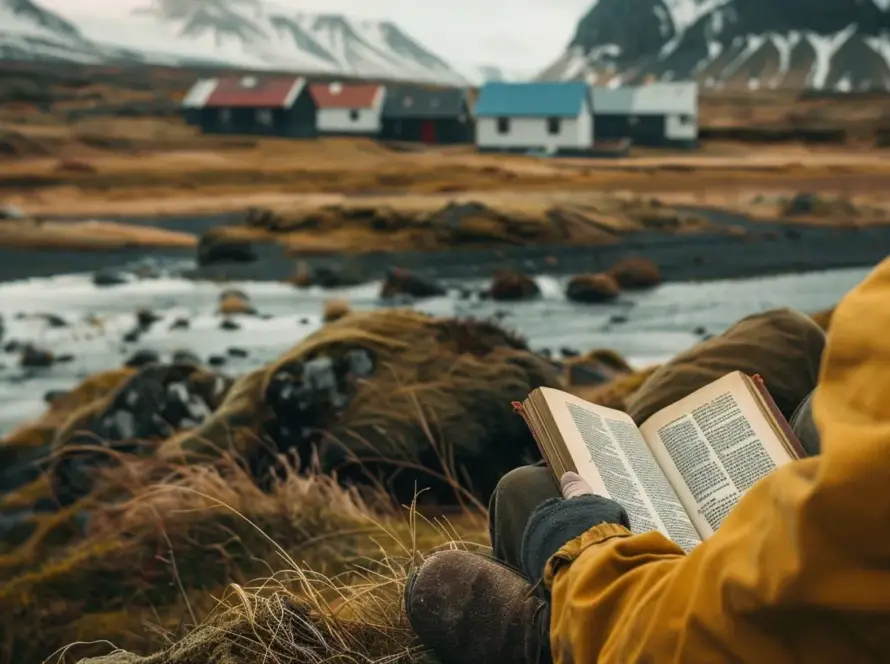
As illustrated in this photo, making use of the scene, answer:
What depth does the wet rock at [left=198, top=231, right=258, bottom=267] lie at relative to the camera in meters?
4.59

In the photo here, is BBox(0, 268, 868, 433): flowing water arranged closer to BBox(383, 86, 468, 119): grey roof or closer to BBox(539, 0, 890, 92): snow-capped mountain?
BBox(383, 86, 468, 119): grey roof

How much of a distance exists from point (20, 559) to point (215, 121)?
6.85 feet

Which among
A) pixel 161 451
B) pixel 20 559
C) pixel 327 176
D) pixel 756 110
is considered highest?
pixel 756 110

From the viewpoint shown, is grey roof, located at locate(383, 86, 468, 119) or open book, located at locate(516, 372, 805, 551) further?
grey roof, located at locate(383, 86, 468, 119)

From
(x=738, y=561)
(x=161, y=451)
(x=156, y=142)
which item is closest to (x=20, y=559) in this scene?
(x=161, y=451)

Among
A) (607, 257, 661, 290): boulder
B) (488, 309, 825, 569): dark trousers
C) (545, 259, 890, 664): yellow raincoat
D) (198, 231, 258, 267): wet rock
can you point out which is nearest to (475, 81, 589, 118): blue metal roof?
(607, 257, 661, 290): boulder

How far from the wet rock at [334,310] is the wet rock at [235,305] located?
0.30m

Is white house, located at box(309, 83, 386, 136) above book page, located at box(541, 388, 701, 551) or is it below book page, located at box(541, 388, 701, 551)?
above

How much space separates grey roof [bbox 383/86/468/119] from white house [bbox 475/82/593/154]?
0.33 feet

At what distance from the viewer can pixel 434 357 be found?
3.63m

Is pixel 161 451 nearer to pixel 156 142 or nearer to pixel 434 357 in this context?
pixel 434 357

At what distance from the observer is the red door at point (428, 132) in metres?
4.69

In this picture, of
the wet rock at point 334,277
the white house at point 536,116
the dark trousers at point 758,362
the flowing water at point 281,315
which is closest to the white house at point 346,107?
the white house at point 536,116

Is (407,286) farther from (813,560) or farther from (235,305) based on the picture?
(813,560)
